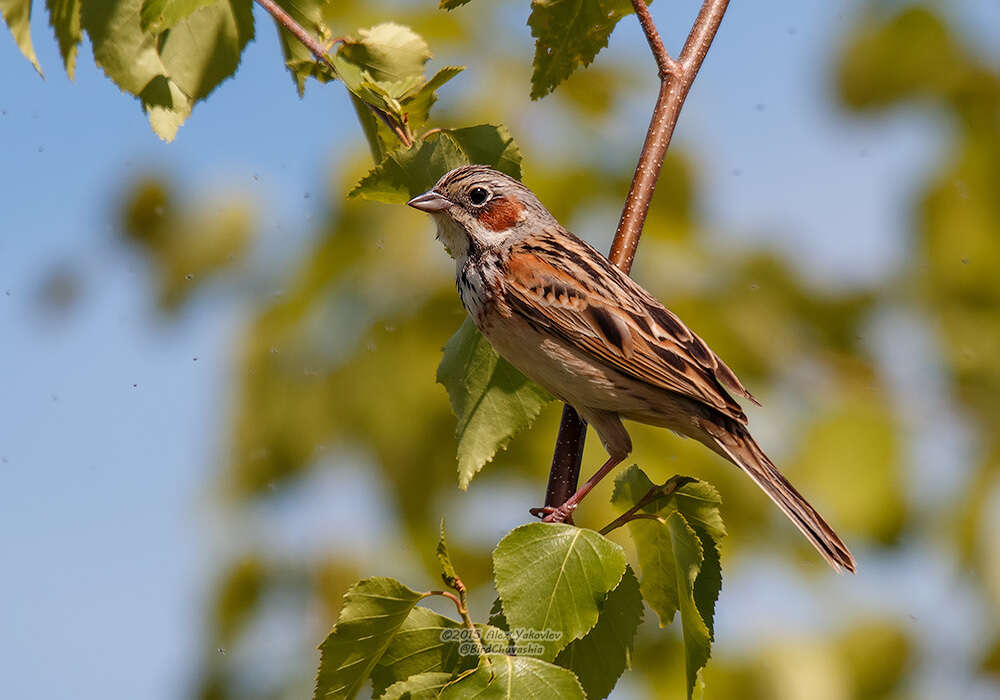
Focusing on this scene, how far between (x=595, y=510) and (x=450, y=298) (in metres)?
1.06

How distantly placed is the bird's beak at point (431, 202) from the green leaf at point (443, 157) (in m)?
0.23

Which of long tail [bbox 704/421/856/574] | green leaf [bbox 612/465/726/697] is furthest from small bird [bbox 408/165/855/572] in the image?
green leaf [bbox 612/465/726/697]

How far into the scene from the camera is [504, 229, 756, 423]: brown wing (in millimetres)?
3191

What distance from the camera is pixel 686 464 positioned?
4.37 metres

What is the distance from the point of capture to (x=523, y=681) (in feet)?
6.56

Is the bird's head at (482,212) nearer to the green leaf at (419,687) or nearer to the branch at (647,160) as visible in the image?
the branch at (647,160)

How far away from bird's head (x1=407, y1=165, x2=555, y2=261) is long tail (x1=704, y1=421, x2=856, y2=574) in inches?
36.3

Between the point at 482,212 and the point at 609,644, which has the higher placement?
the point at 482,212

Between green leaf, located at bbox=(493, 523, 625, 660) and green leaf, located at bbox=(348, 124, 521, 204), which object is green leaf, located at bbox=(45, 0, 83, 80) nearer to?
green leaf, located at bbox=(348, 124, 521, 204)

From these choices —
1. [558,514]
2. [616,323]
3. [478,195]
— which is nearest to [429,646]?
[558,514]

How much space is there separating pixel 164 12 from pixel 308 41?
40 cm

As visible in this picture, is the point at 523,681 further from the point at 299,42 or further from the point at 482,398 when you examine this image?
the point at 299,42

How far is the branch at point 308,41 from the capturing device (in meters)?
2.65

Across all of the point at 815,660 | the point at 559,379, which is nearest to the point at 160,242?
the point at 559,379
